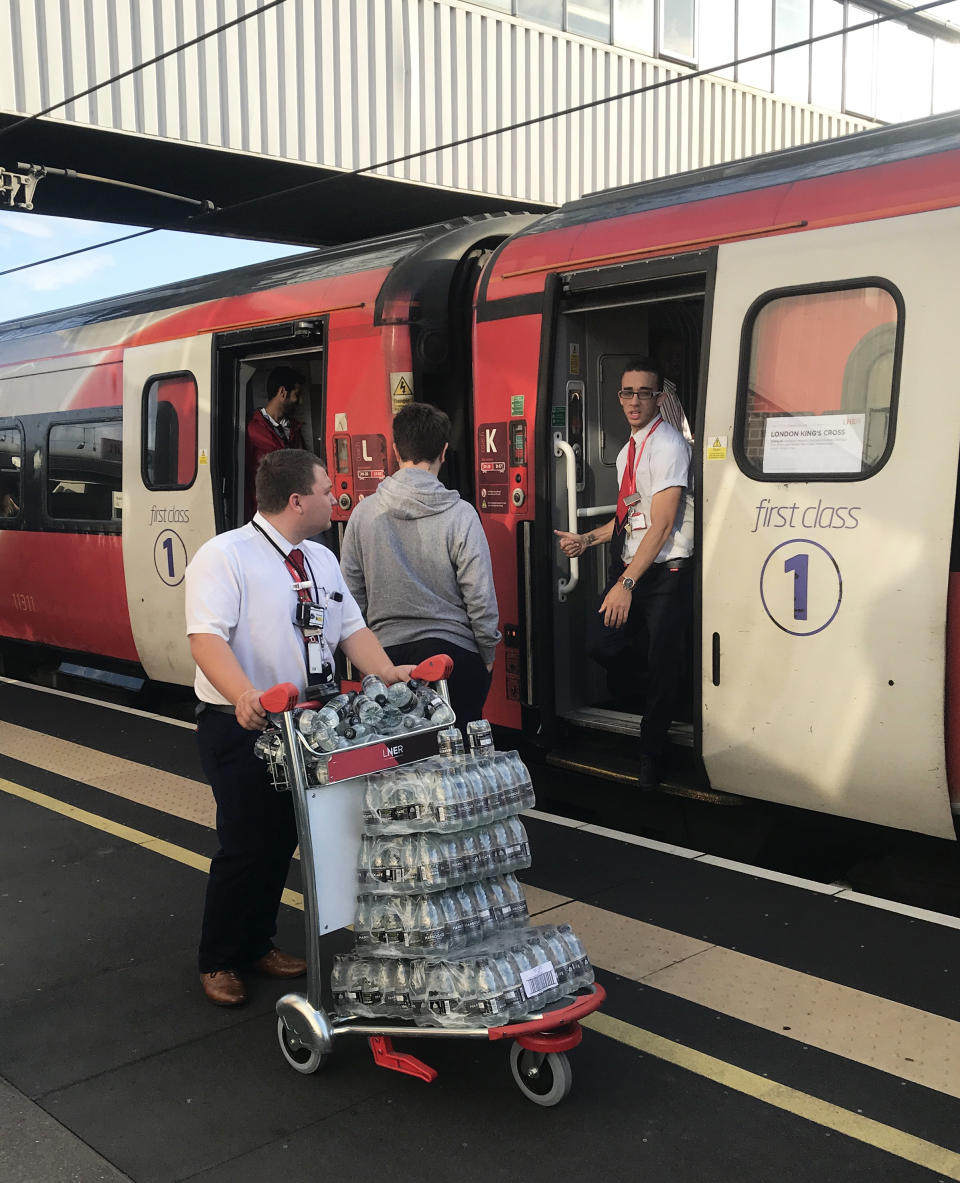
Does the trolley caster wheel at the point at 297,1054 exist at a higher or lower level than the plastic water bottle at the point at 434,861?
lower

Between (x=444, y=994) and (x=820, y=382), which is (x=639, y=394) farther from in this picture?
(x=444, y=994)

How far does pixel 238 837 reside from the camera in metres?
3.88

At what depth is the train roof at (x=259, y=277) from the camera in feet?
22.7

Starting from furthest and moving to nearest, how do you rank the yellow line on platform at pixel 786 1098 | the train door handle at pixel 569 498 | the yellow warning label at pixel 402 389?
the yellow warning label at pixel 402 389 → the train door handle at pixel 569 498 → the yellow line on platform at pixel 786 1098

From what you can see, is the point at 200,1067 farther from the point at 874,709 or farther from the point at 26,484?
the point at 26,484

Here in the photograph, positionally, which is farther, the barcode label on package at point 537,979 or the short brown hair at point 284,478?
the short brown hair at point 284,478

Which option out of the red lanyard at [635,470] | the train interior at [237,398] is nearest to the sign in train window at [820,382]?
the red lanyard at [635,470]

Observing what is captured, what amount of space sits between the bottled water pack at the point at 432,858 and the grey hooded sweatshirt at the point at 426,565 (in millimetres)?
1593

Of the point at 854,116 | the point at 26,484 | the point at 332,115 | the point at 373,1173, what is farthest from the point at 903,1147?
the point at 854,116

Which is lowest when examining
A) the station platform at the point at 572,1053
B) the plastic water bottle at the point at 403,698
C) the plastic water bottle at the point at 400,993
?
the station platform at the point at 572,1053

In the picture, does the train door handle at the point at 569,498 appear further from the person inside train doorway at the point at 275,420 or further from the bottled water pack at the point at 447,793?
the bottled water pack at the point at 447,793

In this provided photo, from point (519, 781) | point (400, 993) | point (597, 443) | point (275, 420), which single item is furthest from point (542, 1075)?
point (275, 420)

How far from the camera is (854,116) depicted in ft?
67.3

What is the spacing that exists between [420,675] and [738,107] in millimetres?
17209
